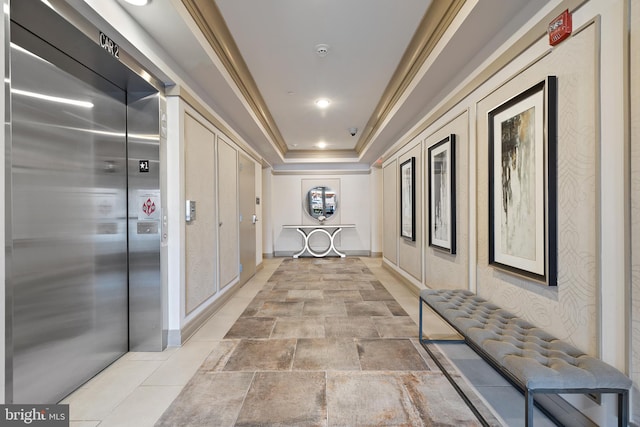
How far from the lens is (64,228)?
1988mm

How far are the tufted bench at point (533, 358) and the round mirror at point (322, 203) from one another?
19.9ft

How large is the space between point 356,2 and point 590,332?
2.64 m

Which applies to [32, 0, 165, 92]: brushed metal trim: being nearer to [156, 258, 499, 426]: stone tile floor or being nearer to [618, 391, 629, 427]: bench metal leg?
[156, 258, 499, 426]: stone tile floor

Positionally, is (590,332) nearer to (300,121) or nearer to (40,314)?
(40,314)

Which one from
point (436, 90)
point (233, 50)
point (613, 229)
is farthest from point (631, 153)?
point (233, 50)

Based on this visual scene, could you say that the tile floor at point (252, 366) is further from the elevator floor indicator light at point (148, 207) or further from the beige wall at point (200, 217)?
the elevator floor indicator light at point (148, 207)

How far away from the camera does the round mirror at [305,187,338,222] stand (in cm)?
820

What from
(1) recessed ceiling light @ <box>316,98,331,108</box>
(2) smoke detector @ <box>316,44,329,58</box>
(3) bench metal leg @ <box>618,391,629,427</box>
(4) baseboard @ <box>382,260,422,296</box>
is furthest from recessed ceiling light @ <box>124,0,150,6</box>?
(4) baseboard @ <box>382,260,422,296</box>

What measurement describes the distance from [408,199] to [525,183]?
265 centimetres

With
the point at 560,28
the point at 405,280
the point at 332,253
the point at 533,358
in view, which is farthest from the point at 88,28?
the point at 332,253

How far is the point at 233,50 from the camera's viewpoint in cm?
298

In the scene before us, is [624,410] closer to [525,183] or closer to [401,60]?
[525,183]

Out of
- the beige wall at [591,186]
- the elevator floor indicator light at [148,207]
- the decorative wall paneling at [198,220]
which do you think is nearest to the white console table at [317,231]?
the decorative wall paneling at [198,220]

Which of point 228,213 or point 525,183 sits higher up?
point 525,183
